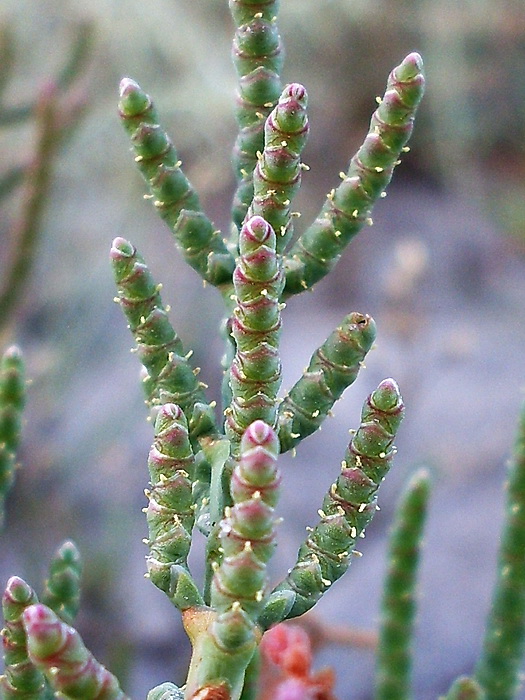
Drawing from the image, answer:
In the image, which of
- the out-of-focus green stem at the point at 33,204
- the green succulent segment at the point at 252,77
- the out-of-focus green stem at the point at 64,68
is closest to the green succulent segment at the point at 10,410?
the green succulent segment at the point at 252,77

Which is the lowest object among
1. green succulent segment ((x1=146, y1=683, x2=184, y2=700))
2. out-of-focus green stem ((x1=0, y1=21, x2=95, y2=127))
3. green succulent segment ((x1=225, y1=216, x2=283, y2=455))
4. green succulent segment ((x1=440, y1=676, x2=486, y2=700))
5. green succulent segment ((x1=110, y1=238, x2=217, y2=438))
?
green succulent segment ((x1=146, y1=683, x2=184, y2=700))

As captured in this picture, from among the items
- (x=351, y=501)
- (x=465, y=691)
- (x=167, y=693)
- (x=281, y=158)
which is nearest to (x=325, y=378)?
(x=351, y=501)

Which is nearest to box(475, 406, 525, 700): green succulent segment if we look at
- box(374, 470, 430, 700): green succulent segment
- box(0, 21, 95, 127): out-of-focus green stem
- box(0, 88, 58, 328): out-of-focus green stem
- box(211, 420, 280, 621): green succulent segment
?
box(374, 470, 430, 700): green succulent segment

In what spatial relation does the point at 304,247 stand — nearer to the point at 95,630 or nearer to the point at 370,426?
the point at 370,426

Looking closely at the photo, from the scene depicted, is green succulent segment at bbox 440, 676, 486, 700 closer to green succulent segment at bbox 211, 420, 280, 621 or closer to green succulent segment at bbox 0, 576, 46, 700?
green succulent segment at bbox 0, 576, 46, 700

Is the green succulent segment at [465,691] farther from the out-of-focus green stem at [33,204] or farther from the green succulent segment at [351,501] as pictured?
the out-of-focus green stem at [33,204]
